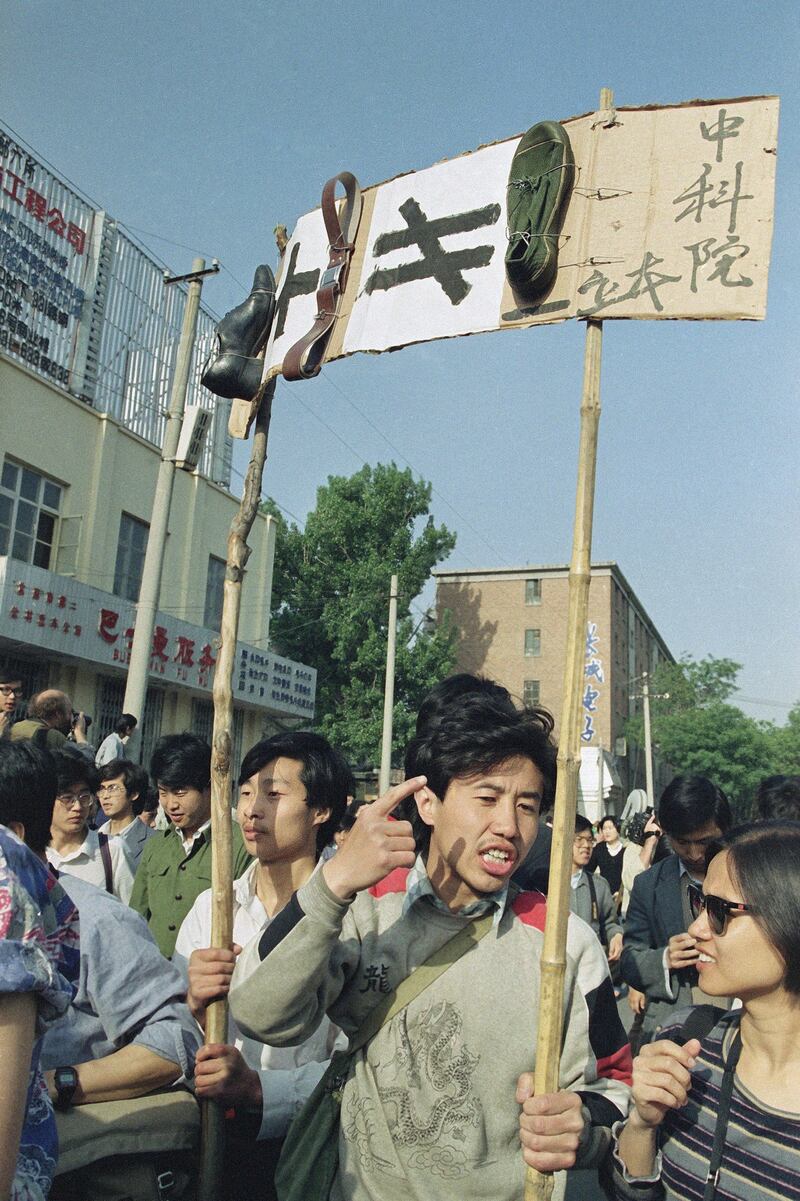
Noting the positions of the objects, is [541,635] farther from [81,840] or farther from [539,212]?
[539,212]

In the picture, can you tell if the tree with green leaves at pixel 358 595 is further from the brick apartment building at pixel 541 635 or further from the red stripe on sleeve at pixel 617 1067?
the red stripe on sleeve at pixel 617 1067

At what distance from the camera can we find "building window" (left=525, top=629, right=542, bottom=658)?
42.4 m

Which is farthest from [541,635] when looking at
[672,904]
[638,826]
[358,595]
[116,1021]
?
[116,1021]

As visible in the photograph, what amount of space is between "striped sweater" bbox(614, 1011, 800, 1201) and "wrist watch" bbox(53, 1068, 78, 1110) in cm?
117

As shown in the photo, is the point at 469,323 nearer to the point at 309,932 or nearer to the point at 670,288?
the point at 670,288

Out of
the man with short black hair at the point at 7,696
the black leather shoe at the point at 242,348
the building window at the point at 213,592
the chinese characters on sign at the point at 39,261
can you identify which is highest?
the chinese characters on sign at the point at 39,261

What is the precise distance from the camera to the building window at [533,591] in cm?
4316

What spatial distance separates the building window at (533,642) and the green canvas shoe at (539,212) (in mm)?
40456

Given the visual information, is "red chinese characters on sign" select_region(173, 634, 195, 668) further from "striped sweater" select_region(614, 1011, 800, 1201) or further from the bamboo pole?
"striped sweater" select_region(614, 1011, 800, 1201)

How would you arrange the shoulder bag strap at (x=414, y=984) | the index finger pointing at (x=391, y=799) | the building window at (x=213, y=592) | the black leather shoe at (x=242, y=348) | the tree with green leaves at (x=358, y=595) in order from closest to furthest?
1. the index finger pointing at (x=391, y=799)
2. the shoulder bag strap at (x=414, y=984)
3. the black leather shoe at (x=242, y=348)
4. the building window at (x=213, y=592)
5. the tree with green leaves at (x=358, y=595)

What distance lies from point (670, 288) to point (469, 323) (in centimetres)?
51

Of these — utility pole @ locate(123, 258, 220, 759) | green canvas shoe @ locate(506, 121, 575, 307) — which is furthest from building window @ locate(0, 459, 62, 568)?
green canvas shoe @ locate(506, 121, 575, 307)

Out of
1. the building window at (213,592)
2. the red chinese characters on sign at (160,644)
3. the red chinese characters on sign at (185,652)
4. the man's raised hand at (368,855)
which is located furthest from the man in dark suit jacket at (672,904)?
the building window at (213,592)

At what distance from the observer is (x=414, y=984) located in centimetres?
196
